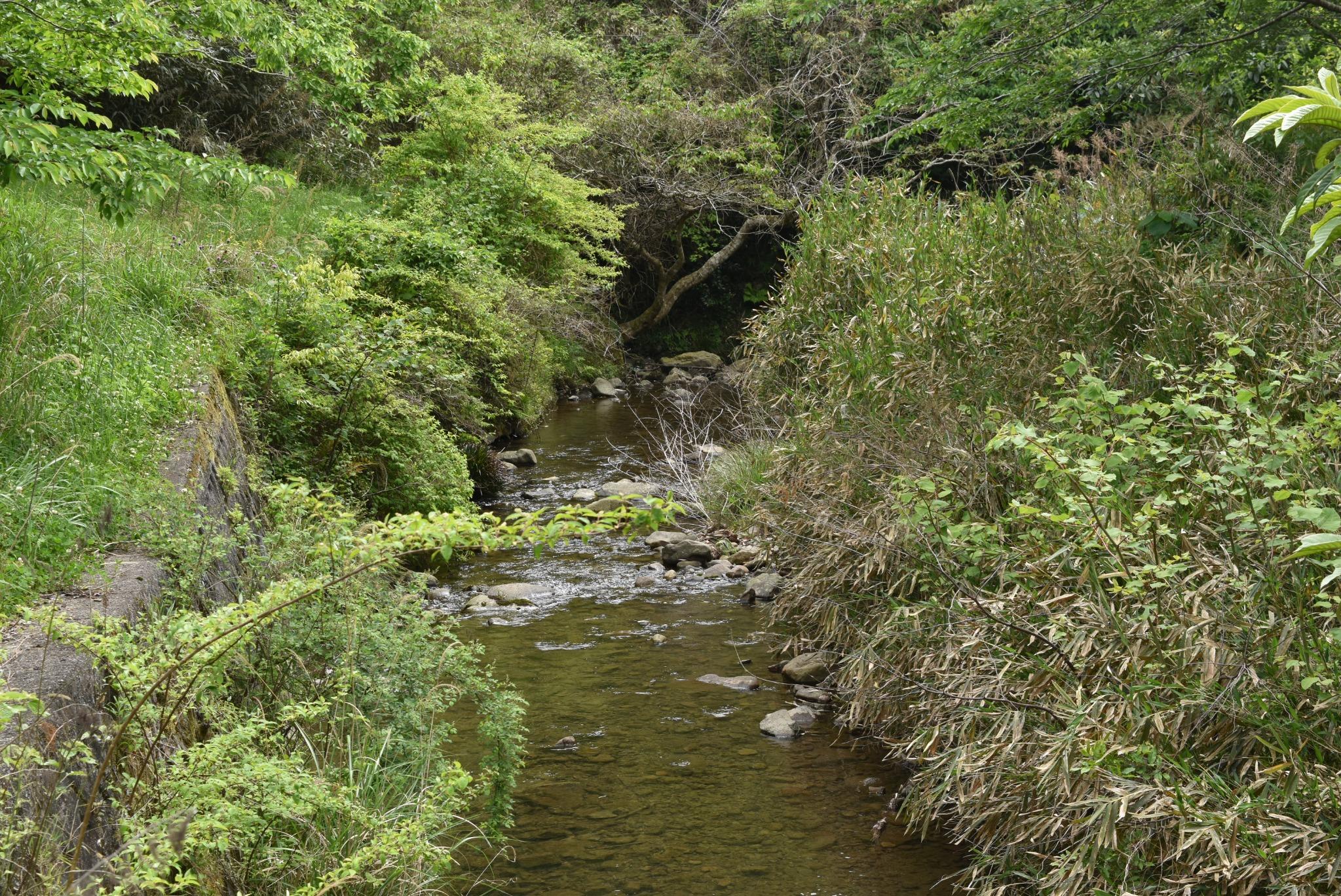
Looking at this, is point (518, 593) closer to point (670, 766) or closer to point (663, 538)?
point (663, 538)

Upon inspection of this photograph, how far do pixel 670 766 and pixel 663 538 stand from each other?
3.82m

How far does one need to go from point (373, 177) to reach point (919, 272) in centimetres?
1088

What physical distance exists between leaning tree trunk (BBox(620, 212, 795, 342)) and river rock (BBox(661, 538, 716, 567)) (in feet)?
36.0

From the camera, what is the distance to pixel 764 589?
7785 mm

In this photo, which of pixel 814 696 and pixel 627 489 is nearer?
pixel 814 696

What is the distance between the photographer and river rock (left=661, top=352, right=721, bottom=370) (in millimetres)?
19625

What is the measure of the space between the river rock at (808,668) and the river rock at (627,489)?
3.77 metres

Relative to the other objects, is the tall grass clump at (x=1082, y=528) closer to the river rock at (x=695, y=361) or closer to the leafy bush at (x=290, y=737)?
the leafy bush at (x=290, y=737)

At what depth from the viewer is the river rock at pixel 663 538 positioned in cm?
878

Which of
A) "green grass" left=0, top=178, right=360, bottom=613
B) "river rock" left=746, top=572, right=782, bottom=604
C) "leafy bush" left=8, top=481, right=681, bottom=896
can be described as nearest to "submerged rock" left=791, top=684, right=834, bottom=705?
"river rock" left=746, top=572, right=782, bottom=604

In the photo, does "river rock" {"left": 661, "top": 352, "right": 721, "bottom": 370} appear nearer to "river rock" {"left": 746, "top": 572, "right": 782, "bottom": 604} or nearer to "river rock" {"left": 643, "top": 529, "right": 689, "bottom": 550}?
"river rock" {"left": 643, "top": 529, "right": 689, "bottom": 550}

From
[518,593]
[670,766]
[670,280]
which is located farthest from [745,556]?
[670,280]

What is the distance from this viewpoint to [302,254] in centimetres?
958

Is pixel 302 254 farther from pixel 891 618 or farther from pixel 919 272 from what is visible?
pixel 891 618
